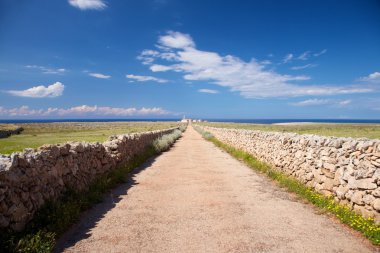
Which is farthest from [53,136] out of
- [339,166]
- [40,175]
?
[339,166]

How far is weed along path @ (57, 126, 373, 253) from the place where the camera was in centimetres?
548

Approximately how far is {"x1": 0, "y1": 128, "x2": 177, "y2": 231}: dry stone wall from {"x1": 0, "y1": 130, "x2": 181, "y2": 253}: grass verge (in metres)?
0.16

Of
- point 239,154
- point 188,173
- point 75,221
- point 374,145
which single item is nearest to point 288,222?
point 374,145

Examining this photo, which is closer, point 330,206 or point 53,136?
point 330,206

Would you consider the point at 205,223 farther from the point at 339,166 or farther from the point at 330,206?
the point at 339,166

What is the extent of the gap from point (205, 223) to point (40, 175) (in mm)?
3691

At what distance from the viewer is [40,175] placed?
646 centimetres

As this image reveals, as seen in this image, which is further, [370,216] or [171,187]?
[171,187]

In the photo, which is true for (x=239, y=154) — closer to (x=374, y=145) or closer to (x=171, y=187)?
(x=171, y=187)

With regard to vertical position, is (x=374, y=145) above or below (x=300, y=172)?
above

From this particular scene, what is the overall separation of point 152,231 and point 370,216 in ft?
14.8

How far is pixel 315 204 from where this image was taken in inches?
320

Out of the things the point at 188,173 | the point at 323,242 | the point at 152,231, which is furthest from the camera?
the point at 188,173

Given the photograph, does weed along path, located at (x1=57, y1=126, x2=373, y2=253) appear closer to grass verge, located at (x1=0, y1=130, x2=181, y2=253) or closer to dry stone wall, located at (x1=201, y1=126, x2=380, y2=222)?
grass verge, located at (x1=0, y1=130, x2=181, y2=253)
